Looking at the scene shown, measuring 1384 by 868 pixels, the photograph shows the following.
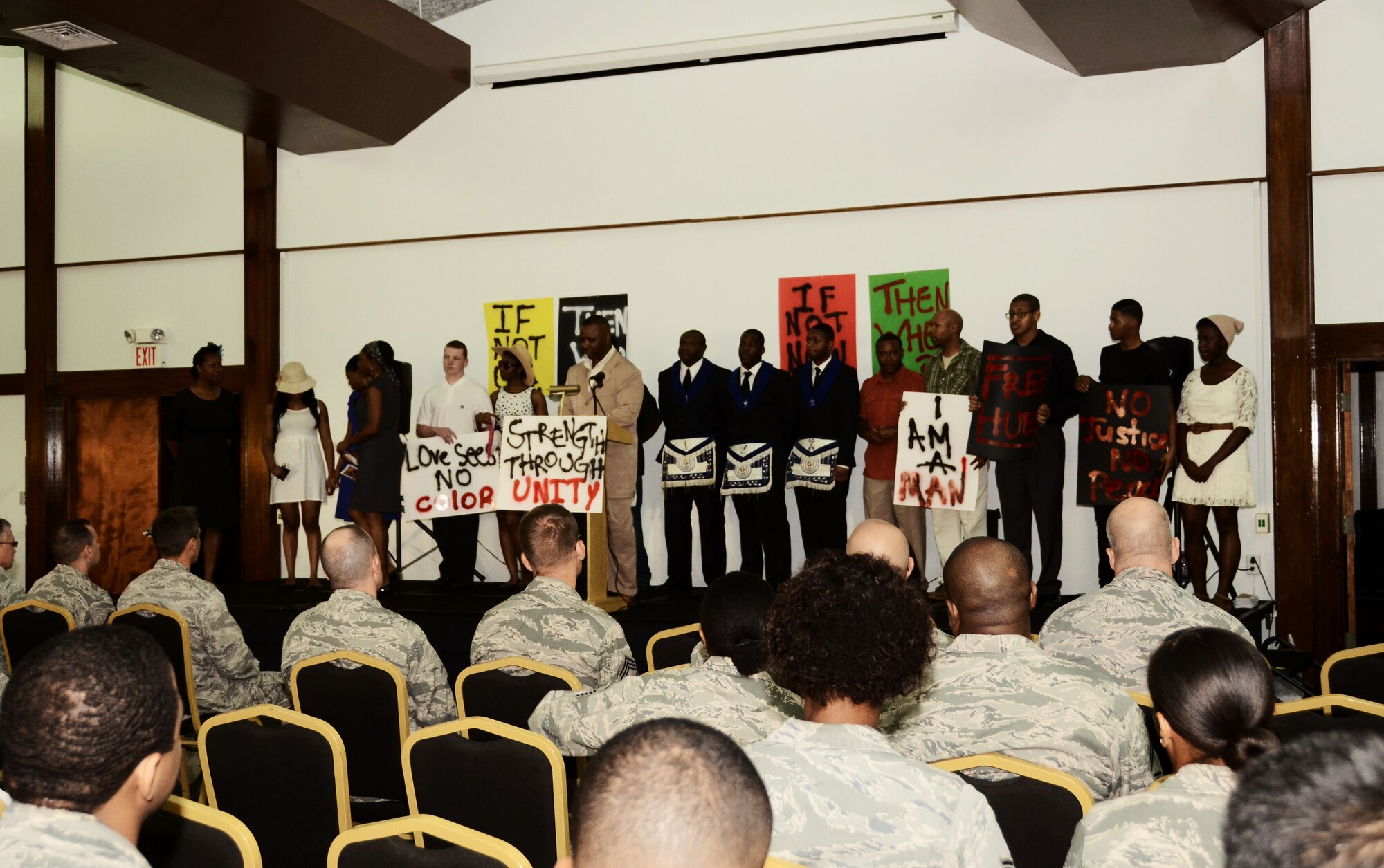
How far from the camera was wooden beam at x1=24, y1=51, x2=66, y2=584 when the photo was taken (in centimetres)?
923

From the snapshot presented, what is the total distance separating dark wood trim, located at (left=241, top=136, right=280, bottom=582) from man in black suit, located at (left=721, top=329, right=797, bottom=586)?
374 cm

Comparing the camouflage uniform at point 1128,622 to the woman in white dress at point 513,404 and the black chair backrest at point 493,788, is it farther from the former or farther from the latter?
the woman in white dress at point 513,404

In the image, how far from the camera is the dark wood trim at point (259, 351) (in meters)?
8.66

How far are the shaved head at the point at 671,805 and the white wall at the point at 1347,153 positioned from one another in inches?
261

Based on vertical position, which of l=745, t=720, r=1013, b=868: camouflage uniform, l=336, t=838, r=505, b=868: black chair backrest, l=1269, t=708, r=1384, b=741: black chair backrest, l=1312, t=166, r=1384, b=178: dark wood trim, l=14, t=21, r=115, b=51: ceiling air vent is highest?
l=14, t=21, r=115, b=51: ceiling air vent

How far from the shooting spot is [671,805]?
1132mm

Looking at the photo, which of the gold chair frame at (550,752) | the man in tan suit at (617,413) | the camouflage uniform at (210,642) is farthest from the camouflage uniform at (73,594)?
the gold chair frame at (550,752)

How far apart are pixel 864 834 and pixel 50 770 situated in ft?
3.64

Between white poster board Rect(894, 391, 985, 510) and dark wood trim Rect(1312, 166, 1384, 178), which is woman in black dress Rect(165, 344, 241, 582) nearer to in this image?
white poster board Rect(894, 391, 985, 510)

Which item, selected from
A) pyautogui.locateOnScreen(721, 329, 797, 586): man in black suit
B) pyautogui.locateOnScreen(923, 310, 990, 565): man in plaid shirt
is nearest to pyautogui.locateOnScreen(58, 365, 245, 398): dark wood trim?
pyautogui.locateOnScreen(721, 329, 797, 586): man in black suit

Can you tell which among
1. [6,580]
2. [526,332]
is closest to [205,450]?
[526,332]

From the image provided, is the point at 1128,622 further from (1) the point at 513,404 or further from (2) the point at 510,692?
(1) the point at 513,404

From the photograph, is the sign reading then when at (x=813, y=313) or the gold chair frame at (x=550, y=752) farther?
the sign reading then when at (x=813, y=313)

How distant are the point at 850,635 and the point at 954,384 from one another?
5152mm
